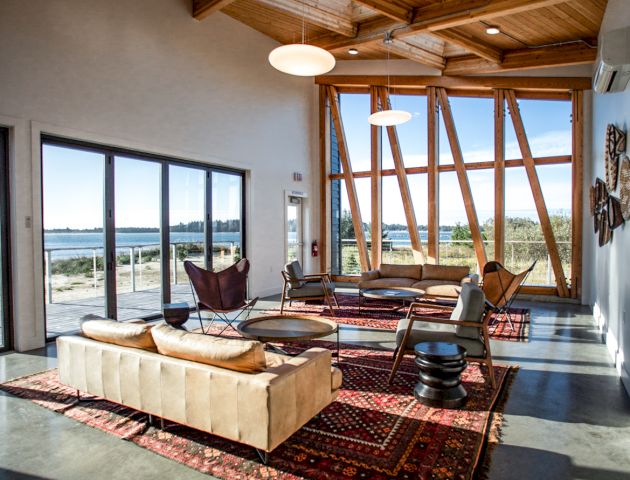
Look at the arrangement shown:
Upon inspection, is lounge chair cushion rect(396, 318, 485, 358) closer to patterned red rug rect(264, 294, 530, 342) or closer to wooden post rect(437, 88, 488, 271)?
patterned red rug rect(264, 294, 530, 342)

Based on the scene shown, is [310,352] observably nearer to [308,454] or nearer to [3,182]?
[308,454]

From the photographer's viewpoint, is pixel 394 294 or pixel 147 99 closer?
pixel 147 99

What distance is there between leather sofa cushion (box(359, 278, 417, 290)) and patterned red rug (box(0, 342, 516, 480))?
3.71m

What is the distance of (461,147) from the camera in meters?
8.97

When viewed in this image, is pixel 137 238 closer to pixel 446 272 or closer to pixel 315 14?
pixel 315 14

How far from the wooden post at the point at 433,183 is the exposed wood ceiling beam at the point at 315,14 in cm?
264

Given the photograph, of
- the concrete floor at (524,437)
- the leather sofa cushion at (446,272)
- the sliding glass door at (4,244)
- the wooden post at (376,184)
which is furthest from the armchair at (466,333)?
the wooden post at (376,184)

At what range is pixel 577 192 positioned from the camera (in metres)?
7.86

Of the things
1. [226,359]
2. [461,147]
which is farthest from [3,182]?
[461,147]

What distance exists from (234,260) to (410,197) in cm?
415

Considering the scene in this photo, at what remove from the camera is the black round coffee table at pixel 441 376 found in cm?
322

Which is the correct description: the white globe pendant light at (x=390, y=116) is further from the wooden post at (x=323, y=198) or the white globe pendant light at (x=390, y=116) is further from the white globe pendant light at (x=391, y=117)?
the wooden post at (x=323, y=198)

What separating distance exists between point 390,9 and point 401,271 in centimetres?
443

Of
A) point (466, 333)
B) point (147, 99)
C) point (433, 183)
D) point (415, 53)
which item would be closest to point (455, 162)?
point (433, 183)
